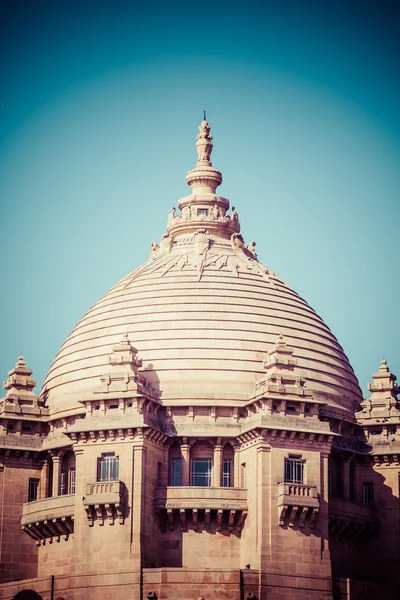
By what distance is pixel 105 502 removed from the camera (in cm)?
9069

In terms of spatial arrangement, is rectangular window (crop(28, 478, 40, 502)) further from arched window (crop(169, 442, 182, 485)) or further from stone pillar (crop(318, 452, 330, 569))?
stone pillar (crop(318, 452, 330, 569))

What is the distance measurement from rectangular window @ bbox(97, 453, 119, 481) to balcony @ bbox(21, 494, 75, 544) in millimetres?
2848

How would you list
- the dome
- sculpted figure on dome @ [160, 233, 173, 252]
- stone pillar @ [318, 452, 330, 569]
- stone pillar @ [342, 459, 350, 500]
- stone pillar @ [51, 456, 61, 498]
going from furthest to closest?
1. sculpted figure on dome @ [160, 233, 173, 252]
2. the dome
3. stone pillar @ [342, 459, 350, 500]
4. stone pillar @ [51, 456, 61, 498]
5. stone pillar @ [318, 452, 330, 569]

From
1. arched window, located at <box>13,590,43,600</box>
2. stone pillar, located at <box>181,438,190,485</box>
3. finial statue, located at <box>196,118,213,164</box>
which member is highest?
finial statue, located at <box>196,118,213,164</box>

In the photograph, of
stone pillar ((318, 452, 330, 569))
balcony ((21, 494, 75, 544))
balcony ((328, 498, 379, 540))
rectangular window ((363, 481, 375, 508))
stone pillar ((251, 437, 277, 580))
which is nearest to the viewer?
stone pillar ((251, 437, 277, 580))

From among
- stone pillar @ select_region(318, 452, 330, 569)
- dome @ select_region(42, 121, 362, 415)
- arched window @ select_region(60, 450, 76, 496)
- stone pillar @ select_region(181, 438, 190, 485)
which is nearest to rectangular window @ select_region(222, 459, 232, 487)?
stone pillar @ select_region(181, 438, 190, 485)

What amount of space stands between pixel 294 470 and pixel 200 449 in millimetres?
5878

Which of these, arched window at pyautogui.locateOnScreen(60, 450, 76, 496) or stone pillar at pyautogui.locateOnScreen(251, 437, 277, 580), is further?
arched window at pyautogui.locateOnScreen(60, 450, 76, 496)

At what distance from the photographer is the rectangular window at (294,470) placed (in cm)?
9200

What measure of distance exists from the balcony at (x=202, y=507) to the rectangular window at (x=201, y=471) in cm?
201

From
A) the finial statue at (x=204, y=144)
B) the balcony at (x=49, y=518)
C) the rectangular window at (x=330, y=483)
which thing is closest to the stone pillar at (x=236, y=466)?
the rectangular window at (x=330, y=483)

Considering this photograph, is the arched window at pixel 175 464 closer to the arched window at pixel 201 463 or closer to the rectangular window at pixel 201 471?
the arched window at pixel 201 463

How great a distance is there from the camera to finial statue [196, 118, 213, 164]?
111000 millimetres

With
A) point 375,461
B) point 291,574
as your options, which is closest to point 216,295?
point 375,461
